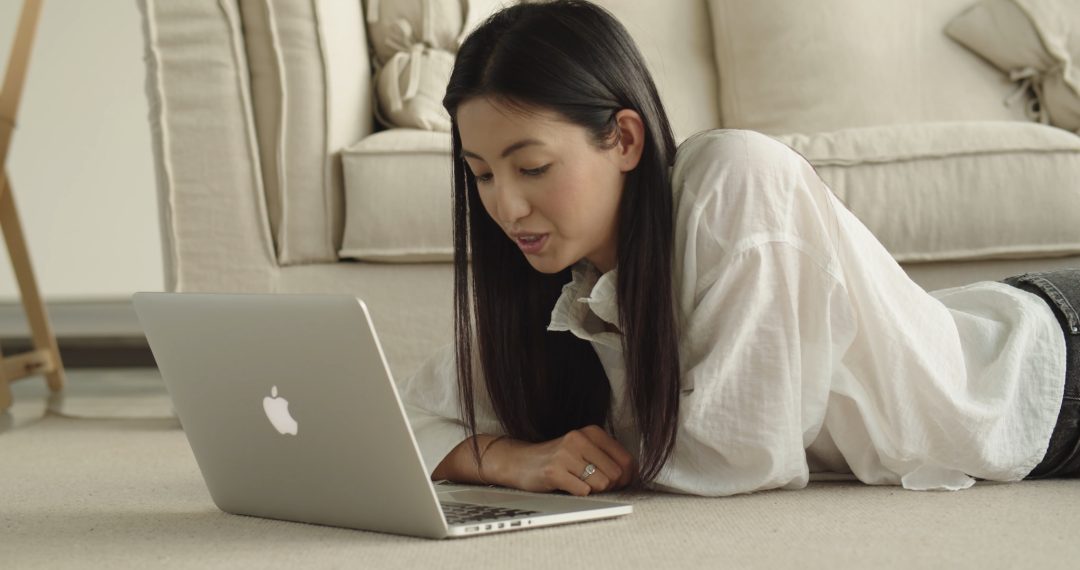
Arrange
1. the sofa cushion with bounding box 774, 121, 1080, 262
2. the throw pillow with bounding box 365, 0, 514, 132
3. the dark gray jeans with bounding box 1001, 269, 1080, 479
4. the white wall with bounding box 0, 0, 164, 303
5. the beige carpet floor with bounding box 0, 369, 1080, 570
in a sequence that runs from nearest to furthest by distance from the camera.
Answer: the beige carpet floor with bounding box 0, 369, 1080, 570 → the dark gray jeans with bounding box 1001, 269, 1080, 479 → the sofa cushion with bounding box 774, 121, 1080, 262 → the throw pillow with bounding box 365, 0, 514, 132 → the white wall with bounding box 0, 0, 164, 303

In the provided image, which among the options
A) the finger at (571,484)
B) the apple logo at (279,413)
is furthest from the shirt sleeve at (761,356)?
the apple logo at (279,413)

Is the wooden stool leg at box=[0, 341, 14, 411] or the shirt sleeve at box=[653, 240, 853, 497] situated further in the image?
the wooden stool leg at box=[0, 341, 14, 411]

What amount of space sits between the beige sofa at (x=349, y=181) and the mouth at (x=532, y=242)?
0.73m

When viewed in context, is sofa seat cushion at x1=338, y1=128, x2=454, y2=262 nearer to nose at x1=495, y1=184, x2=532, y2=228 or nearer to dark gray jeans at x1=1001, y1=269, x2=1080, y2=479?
nose at x1=495, y1=184, x2=532, y2=228

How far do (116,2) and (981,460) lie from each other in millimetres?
2522

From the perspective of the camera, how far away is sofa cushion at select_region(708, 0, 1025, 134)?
2.37 metres

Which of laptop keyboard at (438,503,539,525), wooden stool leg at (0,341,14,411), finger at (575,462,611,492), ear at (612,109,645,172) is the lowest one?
wooden stool leg at (0,341,14,411)

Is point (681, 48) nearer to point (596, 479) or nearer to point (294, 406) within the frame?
point (596, 479)

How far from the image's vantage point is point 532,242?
1216 millimetres

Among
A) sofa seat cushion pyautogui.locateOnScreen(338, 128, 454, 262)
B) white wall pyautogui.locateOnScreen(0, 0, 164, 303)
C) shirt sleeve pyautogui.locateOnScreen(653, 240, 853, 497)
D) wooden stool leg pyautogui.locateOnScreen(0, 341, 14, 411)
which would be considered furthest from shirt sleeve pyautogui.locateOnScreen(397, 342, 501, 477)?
white wall pyautogui.locateOnScreen(0, 0, 164, 303)

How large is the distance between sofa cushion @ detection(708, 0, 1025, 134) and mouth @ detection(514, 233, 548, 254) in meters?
1.32

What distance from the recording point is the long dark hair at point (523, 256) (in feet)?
3.90

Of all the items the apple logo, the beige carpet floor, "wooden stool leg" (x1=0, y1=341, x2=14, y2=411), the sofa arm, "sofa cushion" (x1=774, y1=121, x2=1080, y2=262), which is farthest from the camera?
"wooden stool leg" (x1=0, y1=341, x2=14, y2=411)

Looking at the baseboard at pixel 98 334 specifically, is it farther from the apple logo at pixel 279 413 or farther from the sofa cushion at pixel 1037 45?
the apple logo at pixel 279 413
